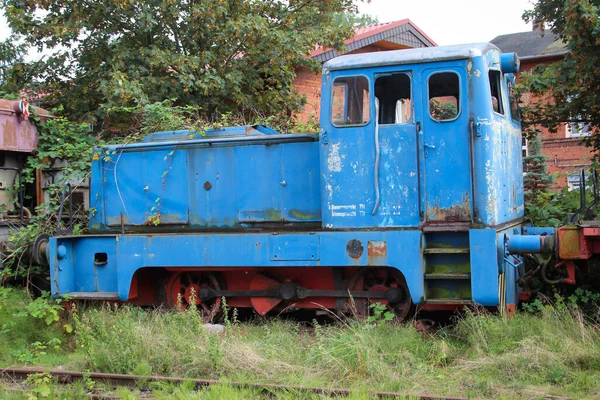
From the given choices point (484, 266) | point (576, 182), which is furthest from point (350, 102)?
point (576, 182)

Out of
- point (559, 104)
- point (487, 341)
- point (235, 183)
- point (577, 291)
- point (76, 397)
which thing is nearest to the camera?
point (76, 397)

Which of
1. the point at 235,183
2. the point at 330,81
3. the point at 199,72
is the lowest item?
the point at 235,183

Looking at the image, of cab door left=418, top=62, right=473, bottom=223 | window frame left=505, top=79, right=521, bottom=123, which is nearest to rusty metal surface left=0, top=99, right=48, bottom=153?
cab door left=418, top=62, right=473, bottom=223

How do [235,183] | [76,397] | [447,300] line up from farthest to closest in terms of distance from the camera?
[235,183] < [447,300] < [76,397]

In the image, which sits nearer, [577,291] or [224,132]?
[577,291]

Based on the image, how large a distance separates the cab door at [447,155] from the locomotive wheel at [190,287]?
10.0ft

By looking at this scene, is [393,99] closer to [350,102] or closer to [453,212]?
[350,102]

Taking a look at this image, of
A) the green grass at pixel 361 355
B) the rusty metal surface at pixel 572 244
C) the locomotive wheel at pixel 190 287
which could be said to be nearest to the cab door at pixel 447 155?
the rusty metal surface at pixel 572 244

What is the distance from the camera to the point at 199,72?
1223 centimetres

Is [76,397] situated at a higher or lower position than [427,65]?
lower

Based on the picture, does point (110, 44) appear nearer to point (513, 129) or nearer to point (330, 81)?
point (330, 81)

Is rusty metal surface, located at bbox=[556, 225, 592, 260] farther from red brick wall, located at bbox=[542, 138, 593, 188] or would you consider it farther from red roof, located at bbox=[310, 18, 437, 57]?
red brick wall, located at bbox=[542, 138, 593, 188]

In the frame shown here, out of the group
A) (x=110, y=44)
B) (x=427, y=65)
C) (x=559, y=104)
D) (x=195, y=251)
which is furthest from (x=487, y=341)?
(x=110, y=44)

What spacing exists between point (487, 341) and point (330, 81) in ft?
10.7
